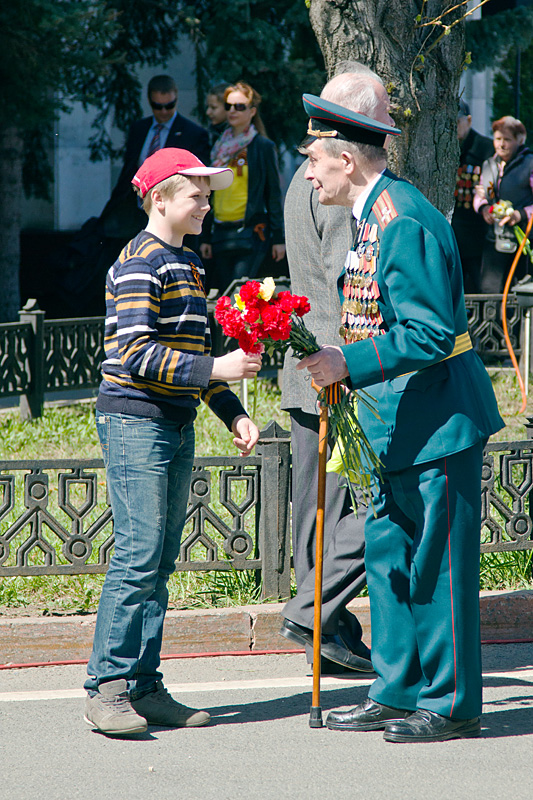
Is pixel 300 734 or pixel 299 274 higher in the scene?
pixel 299 274

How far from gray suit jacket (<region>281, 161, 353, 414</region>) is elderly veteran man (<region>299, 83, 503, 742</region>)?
22.2 inches

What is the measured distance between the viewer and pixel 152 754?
12.4 feet

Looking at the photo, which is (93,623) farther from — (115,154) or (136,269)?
(115,154)

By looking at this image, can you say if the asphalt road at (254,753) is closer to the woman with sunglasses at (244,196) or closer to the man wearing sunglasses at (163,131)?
the woman with sunglasses at (244,196)

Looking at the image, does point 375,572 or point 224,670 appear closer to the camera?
point 375,572

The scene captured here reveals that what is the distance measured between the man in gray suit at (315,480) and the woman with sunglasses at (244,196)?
5.74 m

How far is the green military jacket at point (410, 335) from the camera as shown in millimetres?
3545

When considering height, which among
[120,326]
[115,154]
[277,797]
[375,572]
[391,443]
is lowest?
[277,797]

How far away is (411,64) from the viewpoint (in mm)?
5723

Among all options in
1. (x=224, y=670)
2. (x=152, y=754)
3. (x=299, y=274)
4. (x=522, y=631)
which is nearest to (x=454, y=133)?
(x=299, y=274)

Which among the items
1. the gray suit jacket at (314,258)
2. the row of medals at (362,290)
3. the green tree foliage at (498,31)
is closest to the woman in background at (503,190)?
the green tree foliage at (498,31)

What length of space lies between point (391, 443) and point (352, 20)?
111 inches

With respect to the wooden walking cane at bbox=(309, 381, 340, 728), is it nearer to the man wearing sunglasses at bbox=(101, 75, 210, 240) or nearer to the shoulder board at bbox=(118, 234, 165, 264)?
the shoulder board at bbox=(118, 234, 165, 264)

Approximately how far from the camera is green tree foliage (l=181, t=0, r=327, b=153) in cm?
1262
